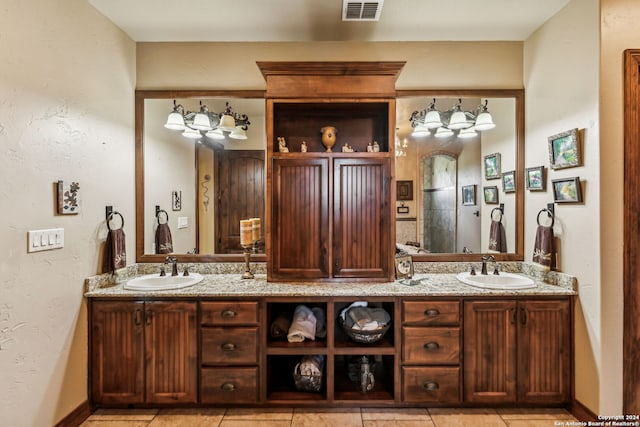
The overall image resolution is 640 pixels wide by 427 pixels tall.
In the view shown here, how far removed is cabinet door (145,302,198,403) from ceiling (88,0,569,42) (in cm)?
208

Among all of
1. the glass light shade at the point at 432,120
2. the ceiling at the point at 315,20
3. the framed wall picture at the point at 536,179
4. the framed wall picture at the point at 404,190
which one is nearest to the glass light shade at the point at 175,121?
the ceiling at the point at 315,20

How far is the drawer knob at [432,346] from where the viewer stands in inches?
85.5

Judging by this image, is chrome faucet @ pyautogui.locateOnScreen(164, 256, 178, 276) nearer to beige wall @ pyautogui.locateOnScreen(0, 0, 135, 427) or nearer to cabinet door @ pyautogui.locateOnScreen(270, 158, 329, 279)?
beige wall @ pyautogui.locateOnScreen(0, 0, 135, 427)

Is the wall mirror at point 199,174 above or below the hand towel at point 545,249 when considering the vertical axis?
above

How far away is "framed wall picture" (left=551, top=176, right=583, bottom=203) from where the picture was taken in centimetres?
212

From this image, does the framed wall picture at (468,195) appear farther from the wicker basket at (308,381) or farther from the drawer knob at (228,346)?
the drawer knob at (228,346)

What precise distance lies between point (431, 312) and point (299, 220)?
3.72 ft

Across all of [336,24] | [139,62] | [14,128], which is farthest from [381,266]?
[139,62]

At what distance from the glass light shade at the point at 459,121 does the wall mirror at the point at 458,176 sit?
1.0 inches

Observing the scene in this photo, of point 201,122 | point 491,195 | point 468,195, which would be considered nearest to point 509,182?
point 491,195

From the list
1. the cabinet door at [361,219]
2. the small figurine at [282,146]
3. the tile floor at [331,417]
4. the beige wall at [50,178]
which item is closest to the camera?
the beige wall at [50,178]

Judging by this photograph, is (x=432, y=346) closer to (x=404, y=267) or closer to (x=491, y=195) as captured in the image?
(x=404, y=267)

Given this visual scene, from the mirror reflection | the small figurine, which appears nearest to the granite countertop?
the mirror reflection

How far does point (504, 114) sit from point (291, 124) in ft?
A: 5.87
